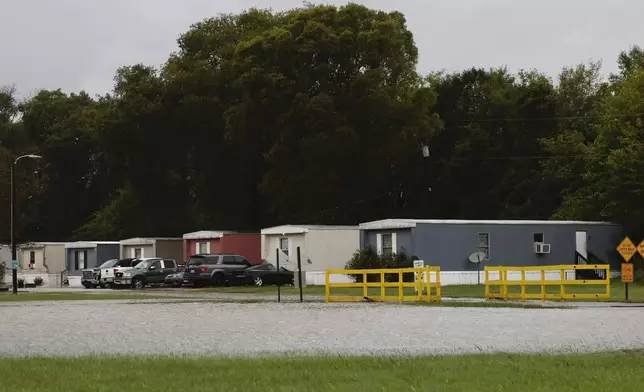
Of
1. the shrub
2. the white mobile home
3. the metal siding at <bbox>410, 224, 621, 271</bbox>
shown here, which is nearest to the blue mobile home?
the white mobile home

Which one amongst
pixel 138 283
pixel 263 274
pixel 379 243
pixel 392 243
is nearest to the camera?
pixel 392 243

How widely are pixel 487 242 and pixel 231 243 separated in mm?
17172

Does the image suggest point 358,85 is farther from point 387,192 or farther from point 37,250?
point 37,250

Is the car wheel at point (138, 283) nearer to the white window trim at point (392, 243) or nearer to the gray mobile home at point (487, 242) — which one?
the gray mobile home at point (487, 242)

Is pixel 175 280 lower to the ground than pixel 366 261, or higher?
lower

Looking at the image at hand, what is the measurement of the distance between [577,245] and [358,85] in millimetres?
16523

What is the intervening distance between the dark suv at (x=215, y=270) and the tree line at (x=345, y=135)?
920cm

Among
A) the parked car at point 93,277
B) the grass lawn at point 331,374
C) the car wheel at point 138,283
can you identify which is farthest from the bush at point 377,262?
the grass lawn at point 331,374

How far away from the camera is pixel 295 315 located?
25891 millimetres

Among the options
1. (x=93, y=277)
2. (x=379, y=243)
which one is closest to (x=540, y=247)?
(x=379, y=243)

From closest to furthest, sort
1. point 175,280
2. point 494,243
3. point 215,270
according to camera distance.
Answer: point 494,243
point 215,270
point 175,280

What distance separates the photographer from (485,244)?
167ft

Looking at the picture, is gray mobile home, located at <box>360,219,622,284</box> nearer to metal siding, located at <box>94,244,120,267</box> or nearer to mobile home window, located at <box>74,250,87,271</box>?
metal siding, located at <box>94,244,120,267</box>

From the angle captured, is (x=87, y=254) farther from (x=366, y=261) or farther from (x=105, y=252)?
(x=366, y=261)
